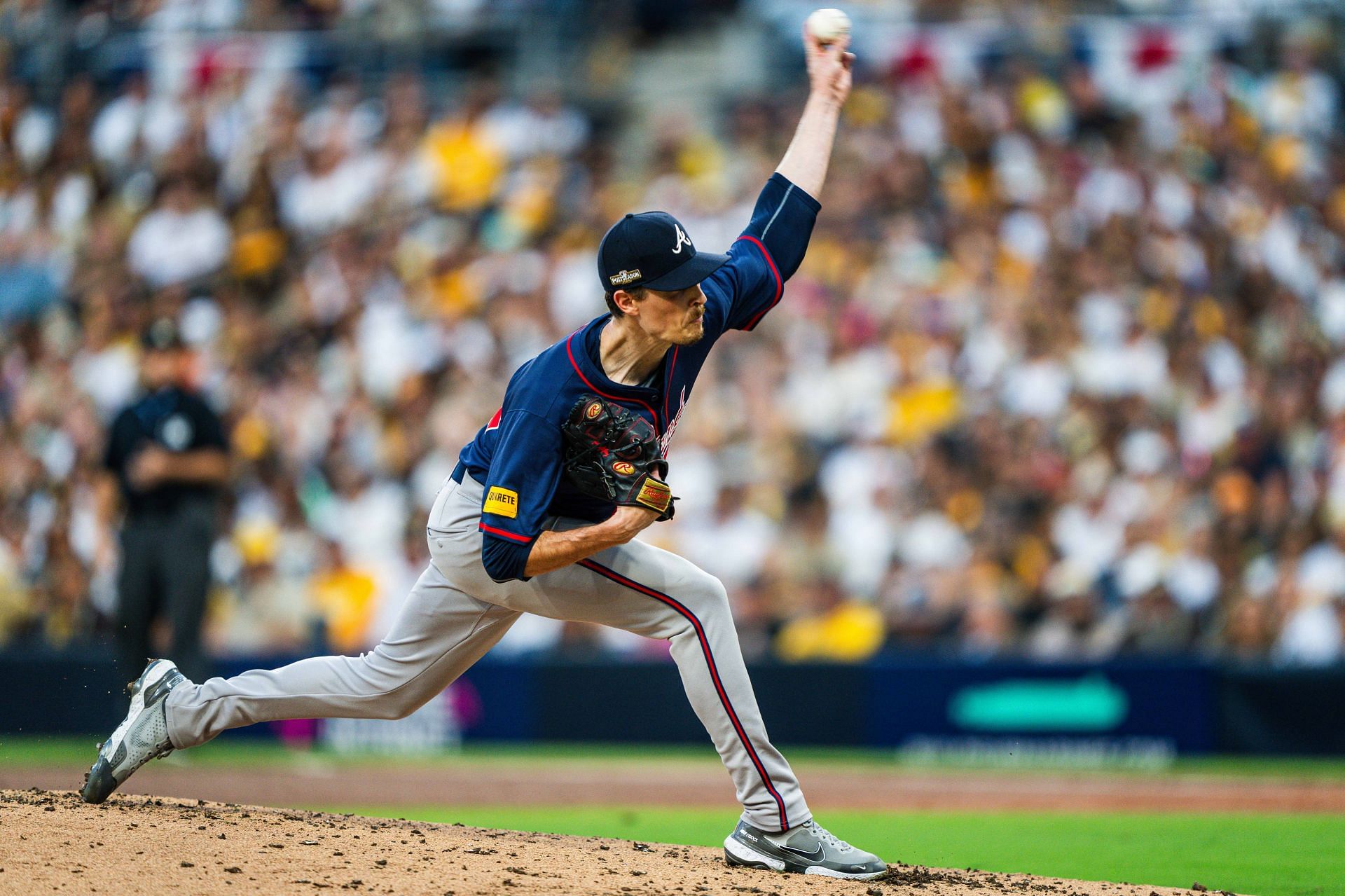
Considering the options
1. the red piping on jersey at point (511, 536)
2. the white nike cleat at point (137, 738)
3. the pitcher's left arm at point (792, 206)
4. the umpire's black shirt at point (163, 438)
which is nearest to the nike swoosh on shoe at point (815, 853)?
the red piping on jersey at point (511, 536)

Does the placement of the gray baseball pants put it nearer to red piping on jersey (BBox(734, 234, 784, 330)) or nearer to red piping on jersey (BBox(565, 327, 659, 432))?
red piping on jersey (BBox(565, 327, 659, 432))

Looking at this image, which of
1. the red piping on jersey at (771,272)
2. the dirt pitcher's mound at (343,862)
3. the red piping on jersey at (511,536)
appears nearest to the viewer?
the dirt pitcher's mound at (343,862)

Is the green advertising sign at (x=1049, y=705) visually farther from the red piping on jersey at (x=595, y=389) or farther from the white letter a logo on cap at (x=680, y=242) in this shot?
the white letter a logo on cap at (x=680, y=242)

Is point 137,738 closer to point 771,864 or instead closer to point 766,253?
point 771,864

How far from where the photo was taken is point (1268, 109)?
13.5 metres

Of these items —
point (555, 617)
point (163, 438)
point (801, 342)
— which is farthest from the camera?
point (801, 342)

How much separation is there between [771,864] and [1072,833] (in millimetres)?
2369

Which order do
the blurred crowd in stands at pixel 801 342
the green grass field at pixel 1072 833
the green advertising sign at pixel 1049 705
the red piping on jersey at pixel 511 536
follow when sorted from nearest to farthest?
the red piping on jersey at pixel 511 536 → the green grass field at pixel 1072 833 → the green advertising sign at pixel 1049 705 → the blurred crowd in stands at pixel 801 342

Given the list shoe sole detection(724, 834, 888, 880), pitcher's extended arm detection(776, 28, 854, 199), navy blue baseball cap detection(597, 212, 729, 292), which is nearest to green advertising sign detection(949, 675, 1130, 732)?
shoe sole detection(724, 834, 888, 880)

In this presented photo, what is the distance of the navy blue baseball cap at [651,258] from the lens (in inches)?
175

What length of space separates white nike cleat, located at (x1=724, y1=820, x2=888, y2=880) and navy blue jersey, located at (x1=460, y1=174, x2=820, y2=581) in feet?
3.72

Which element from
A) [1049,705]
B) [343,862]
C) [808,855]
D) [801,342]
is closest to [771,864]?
[808,855]

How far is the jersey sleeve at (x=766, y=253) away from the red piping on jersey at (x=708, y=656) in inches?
34.7

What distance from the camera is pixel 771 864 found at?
4766mm
